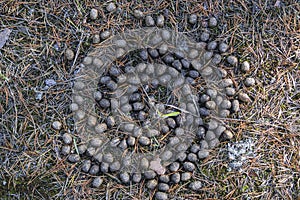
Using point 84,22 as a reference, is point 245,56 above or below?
below

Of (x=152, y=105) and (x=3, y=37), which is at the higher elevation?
(x=3, y=37)

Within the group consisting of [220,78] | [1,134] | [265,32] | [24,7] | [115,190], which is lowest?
[115,190]

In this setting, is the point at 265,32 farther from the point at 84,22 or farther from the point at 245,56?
the point at 84,22

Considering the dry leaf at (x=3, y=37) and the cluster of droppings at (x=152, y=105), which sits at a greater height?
the dry leaf at (x=3, y=37)

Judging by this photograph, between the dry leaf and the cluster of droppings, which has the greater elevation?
the dry leaf

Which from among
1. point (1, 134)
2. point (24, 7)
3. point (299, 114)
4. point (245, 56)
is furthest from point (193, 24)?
point (1, 134)

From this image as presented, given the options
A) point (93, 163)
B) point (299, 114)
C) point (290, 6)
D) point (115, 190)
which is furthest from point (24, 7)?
point (299, 114)

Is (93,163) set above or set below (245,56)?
below

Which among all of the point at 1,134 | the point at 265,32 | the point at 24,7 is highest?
the point at 24,7

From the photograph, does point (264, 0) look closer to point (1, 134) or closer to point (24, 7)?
point (24, 7)
